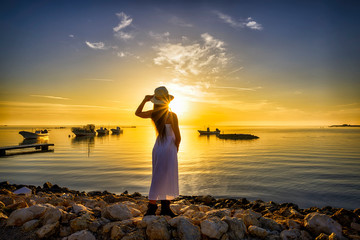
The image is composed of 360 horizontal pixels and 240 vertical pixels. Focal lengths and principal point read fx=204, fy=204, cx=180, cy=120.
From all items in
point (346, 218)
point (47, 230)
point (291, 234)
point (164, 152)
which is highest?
point (164, 152)

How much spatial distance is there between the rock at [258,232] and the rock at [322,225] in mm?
975

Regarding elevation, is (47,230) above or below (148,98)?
below

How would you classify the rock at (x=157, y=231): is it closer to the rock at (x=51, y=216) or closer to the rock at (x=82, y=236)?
the rock at (x=82, y=236)

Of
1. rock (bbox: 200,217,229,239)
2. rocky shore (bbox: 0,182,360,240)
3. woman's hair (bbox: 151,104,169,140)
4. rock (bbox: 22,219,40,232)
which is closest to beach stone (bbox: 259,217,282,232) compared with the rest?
rocky shore (bbox: 0,182,360,240)

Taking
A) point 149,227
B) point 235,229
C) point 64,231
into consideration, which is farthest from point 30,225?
point 235,229

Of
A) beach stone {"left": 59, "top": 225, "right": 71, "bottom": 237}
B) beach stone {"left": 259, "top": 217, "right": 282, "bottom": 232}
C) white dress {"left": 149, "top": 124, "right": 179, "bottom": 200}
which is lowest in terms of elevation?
beach stone {"left": 259, "top": 217, "right": 282, "bottom": 232}

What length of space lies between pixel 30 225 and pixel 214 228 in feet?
10.9

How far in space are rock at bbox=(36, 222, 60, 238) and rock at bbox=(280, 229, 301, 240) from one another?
13.2 feet

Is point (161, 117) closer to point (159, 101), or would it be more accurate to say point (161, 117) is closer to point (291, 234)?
point (159, 101)

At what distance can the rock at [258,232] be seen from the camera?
3.58 meters

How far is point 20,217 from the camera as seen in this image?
3799 millimetres

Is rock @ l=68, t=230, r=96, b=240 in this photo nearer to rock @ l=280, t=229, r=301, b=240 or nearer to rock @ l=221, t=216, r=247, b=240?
rock @ l=221, t=216, r=247, b=240

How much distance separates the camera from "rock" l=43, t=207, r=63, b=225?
12.3 ft

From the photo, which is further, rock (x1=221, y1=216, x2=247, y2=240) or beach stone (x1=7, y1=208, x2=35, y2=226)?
beach stone (x1=7, y1=208, x2=35, y2=226)
